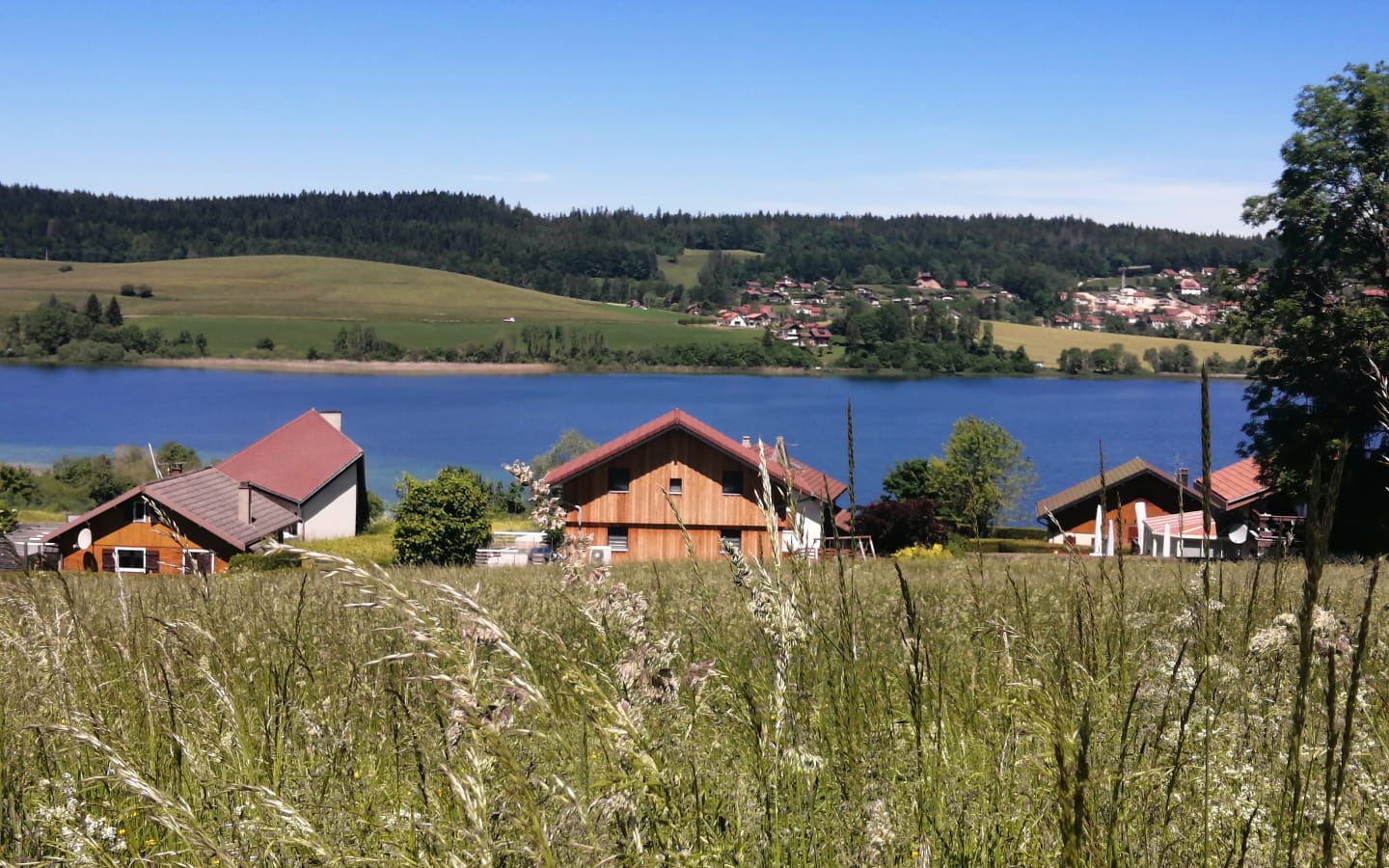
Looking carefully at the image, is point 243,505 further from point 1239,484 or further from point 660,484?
point 1239,484

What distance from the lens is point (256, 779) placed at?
6.86ft

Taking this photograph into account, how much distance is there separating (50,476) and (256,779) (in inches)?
2788

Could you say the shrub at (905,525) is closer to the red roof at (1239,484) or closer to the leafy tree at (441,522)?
the red roof at (1239,484)

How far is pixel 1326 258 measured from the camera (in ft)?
91.6

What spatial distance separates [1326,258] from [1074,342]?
16829 centimetres

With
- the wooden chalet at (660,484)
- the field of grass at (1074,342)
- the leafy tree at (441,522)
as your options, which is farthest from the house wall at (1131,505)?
the field of grass at (1074,342)

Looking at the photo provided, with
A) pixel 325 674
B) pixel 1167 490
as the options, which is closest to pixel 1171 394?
pixel 1167 490

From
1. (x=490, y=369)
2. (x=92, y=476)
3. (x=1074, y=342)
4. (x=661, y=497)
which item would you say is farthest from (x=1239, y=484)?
(x=1074, y=342)

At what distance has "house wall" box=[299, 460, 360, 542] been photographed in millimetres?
47000

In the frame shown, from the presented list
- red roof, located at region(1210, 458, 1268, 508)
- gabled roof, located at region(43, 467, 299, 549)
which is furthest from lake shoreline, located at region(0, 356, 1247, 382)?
gabled roof, located at region(43, 467, 299, 549)

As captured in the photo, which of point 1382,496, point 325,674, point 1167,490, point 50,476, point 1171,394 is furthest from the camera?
point 1171,394

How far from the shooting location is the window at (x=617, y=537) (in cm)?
3888

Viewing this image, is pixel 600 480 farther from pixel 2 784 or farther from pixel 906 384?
pixel 906 384

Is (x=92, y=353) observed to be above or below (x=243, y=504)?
above
